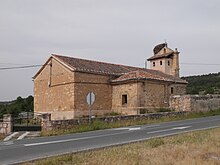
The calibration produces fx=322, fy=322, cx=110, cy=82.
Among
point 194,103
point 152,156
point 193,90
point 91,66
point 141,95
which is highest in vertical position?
point 91,66

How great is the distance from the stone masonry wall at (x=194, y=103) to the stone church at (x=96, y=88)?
201cm

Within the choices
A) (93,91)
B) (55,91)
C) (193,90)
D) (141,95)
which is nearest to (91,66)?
(93,91)

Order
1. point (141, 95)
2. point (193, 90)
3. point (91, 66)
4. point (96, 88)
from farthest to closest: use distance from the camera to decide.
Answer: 1. point (193, 90)
2. point (91, 66)
3. point (96, 88)
4. point (141, 95)

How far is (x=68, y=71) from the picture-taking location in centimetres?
3269

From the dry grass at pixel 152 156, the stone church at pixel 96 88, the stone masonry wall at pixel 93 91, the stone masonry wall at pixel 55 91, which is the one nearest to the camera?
the dry grass at pixel 152 156

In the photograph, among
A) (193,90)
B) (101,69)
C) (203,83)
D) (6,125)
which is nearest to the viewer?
(6,125)

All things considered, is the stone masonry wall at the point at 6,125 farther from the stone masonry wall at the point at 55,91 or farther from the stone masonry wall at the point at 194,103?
the stone masonry wall at the point at 194,103

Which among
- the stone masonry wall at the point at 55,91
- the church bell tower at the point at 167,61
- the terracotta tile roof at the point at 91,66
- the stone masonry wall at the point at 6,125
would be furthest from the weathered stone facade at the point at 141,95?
the stone masonry wall at the point at 6,125

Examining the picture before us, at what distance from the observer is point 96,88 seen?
33500mm

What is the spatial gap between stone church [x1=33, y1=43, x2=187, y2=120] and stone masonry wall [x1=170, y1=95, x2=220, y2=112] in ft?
6.60

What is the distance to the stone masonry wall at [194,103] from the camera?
31.4 meters

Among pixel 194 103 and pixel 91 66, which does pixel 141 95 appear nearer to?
pixel 194 103

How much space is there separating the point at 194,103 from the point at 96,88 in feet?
32.8

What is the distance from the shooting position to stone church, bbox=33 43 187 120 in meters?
32.3
